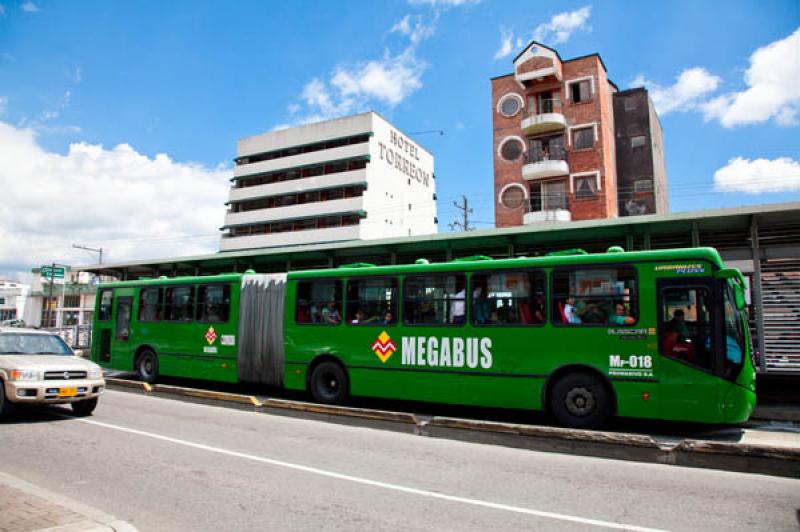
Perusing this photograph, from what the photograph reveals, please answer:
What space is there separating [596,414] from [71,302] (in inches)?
3169

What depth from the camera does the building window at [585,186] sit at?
118 ft

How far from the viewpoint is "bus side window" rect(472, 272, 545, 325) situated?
9.87 m

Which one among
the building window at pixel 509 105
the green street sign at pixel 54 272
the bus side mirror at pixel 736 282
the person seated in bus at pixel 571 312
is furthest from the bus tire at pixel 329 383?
the green street sign at pixel 54 272

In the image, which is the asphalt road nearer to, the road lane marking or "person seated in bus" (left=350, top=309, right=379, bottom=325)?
the road lane marking

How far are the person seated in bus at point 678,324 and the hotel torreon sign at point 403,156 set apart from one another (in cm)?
5432

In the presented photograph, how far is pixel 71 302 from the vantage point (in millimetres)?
73000

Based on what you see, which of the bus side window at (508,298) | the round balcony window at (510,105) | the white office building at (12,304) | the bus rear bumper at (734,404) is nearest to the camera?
the bus rear bumper at (734,404)

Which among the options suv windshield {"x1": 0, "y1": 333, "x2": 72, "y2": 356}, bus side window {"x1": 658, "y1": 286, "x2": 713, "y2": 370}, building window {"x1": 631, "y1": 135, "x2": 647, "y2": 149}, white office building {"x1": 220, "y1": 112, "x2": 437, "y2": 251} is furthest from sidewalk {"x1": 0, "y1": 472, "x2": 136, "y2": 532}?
white office building {"x1": 220, "y1": 112, "x2": 437, "y2": 251}

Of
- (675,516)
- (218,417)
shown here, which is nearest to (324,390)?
(218,417)

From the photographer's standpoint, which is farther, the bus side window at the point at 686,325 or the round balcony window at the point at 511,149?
the round balcony window at the point at 511,149

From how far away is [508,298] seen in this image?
33.3 ft

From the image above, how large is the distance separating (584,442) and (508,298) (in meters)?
3.20

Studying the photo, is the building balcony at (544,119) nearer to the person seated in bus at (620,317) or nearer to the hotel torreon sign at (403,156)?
the hotel torreon sign at (403,156)

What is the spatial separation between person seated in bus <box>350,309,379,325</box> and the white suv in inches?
200
